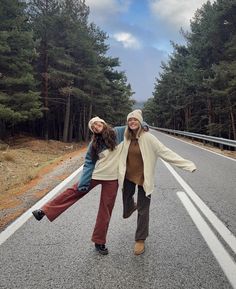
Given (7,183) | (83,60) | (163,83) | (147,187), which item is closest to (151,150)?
(147,187)

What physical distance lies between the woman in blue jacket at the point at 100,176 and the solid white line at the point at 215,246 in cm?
141

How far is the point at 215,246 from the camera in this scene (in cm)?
519

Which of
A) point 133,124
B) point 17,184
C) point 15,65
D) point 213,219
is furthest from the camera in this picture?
point 15,65

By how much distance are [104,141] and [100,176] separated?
1.48ft

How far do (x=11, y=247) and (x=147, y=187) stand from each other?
190cm

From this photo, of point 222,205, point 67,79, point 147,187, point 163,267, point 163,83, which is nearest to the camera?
point 163,267

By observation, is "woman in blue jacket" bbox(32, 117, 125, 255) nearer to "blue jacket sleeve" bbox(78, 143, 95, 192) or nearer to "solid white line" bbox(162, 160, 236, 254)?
"blue jacket sleeve" bbox(78, 143, 95, 192)

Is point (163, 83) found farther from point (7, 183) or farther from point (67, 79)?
point (7, 183)

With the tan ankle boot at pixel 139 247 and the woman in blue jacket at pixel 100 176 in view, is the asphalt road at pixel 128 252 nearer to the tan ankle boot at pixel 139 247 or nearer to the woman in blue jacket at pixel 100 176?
the tan ankle boot at pixel 139 247

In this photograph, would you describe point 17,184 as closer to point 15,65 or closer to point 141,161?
point 141,161

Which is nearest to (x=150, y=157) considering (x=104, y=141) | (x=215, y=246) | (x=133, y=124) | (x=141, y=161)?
(x=141, y=161)

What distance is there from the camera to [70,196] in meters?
5.18

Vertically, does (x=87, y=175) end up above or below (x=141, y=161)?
below

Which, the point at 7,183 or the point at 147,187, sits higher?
the point at 147,187
